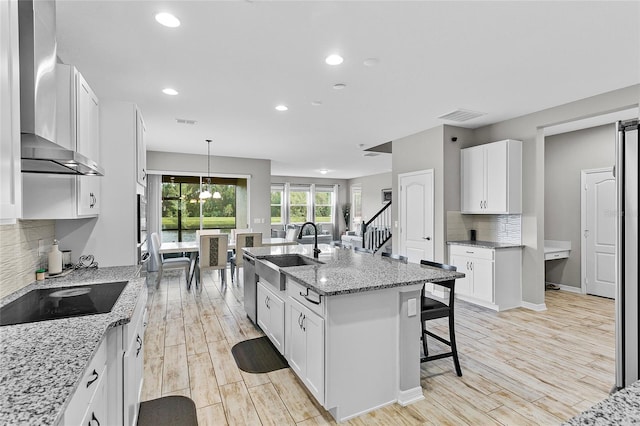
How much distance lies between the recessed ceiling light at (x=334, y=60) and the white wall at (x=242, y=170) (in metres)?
5.10

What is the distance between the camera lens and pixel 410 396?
2.28 m

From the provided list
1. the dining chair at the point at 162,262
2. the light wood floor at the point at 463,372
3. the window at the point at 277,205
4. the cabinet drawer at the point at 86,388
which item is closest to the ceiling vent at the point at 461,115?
the light wood floor at the point at 463,372

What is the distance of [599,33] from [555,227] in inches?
163

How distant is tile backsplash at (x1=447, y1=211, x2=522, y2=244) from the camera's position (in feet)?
15.2

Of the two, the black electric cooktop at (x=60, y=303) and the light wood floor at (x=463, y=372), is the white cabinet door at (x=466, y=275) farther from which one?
the black electric cooktop at (x=60, y=303)

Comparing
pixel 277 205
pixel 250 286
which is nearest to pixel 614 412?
pixel 250 286

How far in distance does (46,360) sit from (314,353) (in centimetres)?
145

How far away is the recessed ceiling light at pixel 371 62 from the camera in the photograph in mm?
2795

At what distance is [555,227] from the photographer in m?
5.67

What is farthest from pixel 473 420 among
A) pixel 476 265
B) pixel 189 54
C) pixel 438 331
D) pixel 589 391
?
pixel 189 54

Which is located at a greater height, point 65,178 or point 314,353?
point 65,178

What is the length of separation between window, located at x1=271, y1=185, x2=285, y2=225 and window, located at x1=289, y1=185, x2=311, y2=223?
0.34 metres

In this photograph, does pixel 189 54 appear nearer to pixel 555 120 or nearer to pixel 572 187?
pixel 555 120

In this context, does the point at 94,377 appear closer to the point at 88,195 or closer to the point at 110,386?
the point at 110,386
